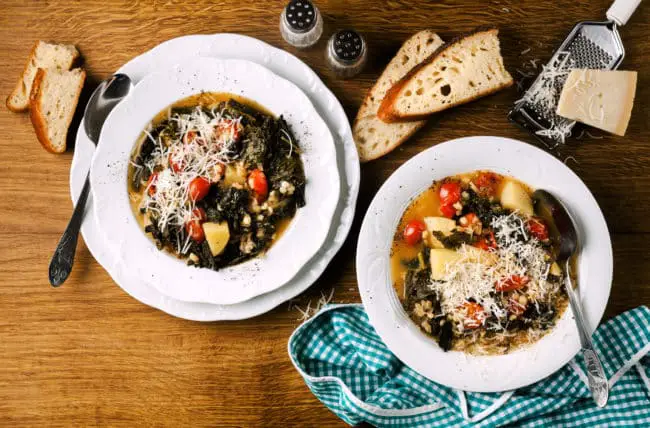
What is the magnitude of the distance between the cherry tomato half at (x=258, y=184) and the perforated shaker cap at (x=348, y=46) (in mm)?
853

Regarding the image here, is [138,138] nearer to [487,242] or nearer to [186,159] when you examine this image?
[186,159]

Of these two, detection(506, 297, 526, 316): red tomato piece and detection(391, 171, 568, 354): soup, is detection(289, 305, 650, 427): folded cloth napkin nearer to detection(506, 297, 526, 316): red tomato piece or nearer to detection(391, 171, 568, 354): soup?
detection(391, 171, 568, 354): soup

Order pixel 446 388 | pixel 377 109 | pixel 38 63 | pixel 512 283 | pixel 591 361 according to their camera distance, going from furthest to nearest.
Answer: pixel 38 63
pixel 377 109
pixel 446 388
pixel 512 283
pixel 591 361

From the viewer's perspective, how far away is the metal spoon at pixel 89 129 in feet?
11.8

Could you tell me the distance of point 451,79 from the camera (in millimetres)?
3646

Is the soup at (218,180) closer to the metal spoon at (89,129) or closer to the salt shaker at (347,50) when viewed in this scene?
the metal spoon at (89,129)

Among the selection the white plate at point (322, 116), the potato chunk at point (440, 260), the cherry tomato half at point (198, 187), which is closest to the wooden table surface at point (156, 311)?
the white plate at point (322, 116)

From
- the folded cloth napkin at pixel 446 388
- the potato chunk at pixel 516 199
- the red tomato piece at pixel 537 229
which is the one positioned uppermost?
the potato chunk at pixel 516 199

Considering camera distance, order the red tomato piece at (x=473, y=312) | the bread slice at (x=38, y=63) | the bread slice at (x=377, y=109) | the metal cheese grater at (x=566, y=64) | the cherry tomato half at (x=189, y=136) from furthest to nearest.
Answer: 1. the bread slice at (x=38, y=63)
2. the bread slice at (x=377, y=109)
3. the metal cheese grater at (x=566, y=64)
4. the cherry tomato half at (x=189, y=136)
5. the red tomato piece at (x=473, y=312)

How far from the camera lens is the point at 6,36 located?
3855 mm

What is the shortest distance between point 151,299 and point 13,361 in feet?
3.60

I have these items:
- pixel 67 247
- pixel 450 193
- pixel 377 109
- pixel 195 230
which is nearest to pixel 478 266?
pixel 450 193

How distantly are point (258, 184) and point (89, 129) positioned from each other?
1131 mm

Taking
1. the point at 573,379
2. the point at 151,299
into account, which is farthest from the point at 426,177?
the point at 151,299
